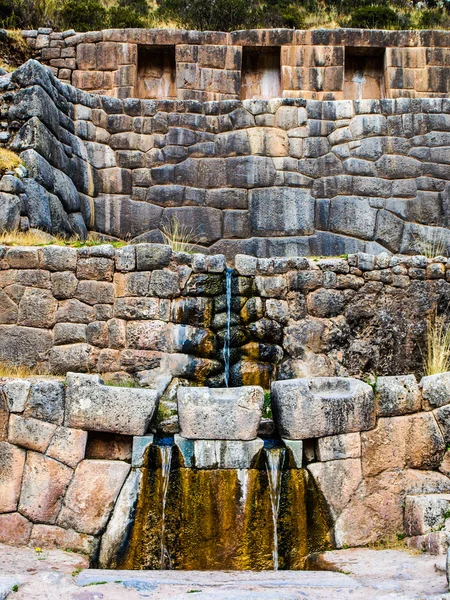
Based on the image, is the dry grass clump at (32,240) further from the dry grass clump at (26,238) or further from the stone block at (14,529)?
the stone block at (14,529)

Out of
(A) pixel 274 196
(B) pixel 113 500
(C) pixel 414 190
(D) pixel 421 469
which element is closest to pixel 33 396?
(B) pixel 113 500

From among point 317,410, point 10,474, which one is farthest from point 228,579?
point 10,474

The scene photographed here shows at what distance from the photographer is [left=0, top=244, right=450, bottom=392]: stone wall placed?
8172 millimetres

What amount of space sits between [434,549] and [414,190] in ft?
23.5

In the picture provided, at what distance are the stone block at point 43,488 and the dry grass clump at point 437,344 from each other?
402 centimetres

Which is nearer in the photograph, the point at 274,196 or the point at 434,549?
the point at 434,549

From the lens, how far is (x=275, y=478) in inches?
254

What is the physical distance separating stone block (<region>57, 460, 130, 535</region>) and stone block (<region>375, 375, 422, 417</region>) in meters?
2.23

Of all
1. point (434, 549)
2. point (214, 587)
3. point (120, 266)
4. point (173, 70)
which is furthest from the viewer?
point (173, 70)

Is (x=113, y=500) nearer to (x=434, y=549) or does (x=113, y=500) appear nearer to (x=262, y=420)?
(x=262, y=420)

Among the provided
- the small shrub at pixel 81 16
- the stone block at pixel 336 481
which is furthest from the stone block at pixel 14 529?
the small shrub at pixel 81 16

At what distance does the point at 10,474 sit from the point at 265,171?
22.8ft

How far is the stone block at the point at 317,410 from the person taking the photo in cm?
655

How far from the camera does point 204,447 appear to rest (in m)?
6.43
